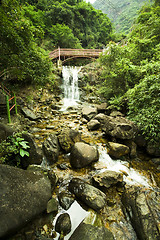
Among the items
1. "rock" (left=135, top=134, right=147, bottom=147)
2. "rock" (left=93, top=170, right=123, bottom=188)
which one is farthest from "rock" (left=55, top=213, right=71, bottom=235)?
"rock" (left=135, top=134, right=147, bottom=147)

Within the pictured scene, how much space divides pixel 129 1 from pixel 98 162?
90.4 metres

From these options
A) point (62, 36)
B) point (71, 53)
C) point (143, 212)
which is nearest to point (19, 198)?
point (143, 212)

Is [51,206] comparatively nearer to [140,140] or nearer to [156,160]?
[156,160]

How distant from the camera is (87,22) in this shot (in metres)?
25.0

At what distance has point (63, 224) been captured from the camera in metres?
2.22

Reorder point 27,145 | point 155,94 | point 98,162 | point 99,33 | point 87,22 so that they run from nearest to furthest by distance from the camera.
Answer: point 27,145 → point 98,162 → point 155,94 → point 87,22 → point 99,33

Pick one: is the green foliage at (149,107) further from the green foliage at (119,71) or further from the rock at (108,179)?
the green foliage at (119,71)

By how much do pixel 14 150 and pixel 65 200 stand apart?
1906 millimetres

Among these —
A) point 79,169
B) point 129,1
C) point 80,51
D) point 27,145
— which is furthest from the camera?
point 129,1

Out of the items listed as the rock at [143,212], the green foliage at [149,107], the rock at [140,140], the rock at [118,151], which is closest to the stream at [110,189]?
the rock at [143,212]

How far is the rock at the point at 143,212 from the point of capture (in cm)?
215

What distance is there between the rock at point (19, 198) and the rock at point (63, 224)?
43cm

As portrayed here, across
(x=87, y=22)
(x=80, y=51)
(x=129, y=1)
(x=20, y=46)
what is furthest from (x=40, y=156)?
(x=129, y=1)

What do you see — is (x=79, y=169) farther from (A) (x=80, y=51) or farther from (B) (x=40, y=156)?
(A) (x=80, y=51)
